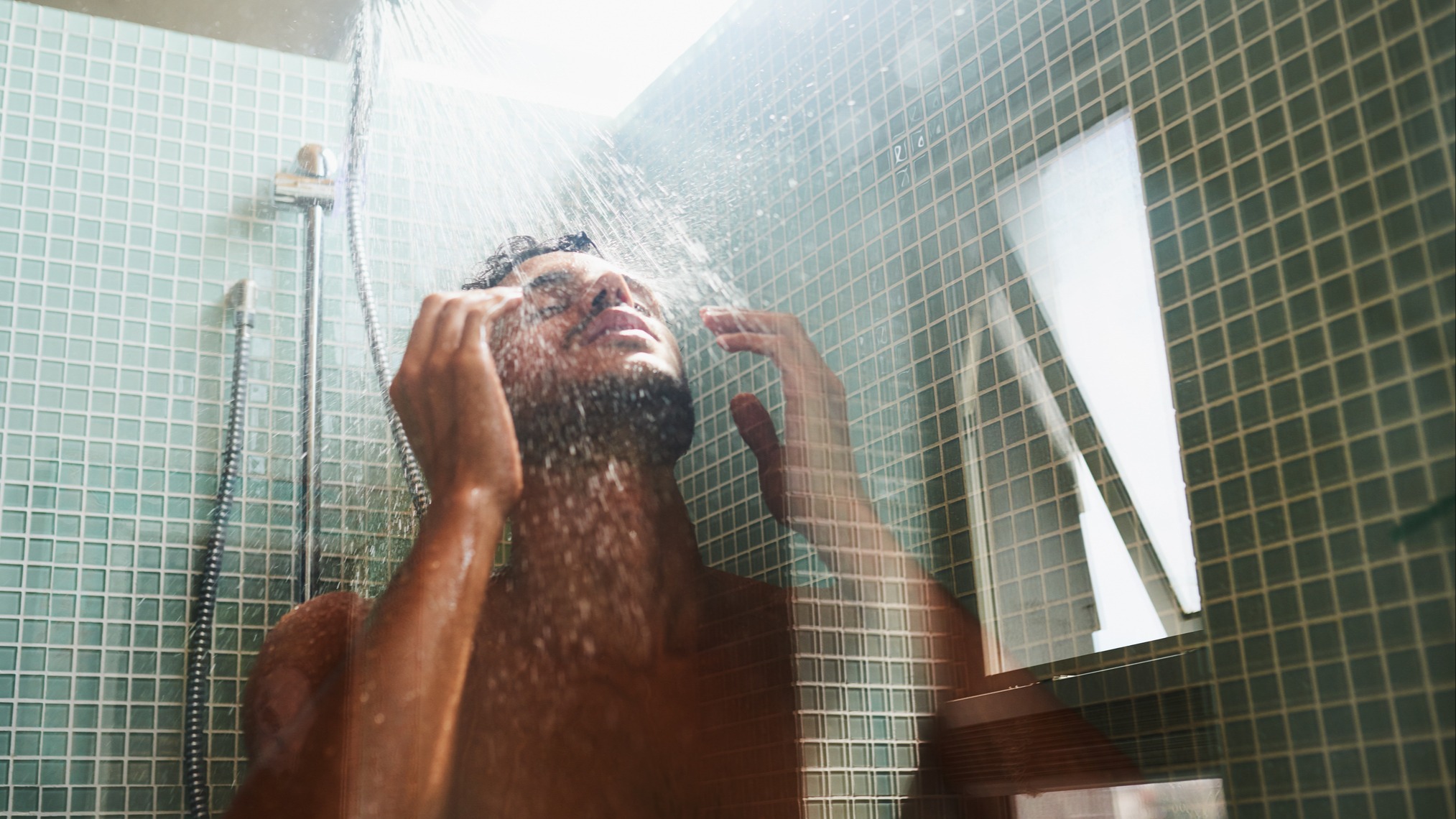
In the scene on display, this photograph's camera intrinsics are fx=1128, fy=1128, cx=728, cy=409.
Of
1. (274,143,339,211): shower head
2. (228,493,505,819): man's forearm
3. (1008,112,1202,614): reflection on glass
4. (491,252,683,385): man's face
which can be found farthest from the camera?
(274,143,339,211): shower head

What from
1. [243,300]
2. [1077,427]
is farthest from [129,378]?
[1077,427]

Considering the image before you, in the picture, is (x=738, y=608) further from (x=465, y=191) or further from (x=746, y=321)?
(x=465, y=191)

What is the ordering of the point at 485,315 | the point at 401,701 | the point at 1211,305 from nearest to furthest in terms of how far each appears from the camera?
the point at 1211,305, the point at 401,701, the point at 485,315

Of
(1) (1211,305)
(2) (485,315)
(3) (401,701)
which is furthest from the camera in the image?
(2) (485,315)

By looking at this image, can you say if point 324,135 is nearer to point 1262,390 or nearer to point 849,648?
point 849,648

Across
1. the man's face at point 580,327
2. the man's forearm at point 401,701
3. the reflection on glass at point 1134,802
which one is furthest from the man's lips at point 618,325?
the reflection on glass at point 1134,802

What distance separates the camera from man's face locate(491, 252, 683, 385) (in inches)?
30.5

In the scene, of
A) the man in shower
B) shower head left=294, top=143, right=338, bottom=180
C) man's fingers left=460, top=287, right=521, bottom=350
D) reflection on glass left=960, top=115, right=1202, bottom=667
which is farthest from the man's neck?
shower head left=294, top=143, right=338, bottom=180

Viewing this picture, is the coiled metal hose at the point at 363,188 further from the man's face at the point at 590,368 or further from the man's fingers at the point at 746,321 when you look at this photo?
the man's fingers at the point at 746,321

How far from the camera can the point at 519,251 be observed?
0.84 metres

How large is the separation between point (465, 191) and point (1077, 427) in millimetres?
525

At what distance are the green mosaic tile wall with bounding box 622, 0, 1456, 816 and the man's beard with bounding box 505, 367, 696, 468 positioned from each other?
0.02 meters

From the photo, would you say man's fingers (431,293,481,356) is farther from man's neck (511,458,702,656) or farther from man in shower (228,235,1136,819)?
man's neck (511,458,702,656)

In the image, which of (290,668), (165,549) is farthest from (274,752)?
(165,549)
